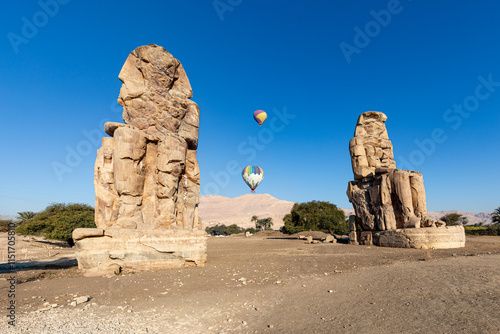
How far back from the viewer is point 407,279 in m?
5.05

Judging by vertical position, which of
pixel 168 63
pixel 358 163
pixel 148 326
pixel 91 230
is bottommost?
pixel 148 326

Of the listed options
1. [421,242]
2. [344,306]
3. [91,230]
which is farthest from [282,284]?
[421,242]

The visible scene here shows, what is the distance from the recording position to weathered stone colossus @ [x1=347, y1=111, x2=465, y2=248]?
12.3 meters

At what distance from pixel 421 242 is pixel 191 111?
10105 millimetres

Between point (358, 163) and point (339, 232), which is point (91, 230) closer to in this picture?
point (358, 163)

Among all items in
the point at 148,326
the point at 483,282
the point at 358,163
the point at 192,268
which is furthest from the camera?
the point at 358,163

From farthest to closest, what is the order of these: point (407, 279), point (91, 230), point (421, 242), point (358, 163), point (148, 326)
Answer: point (358, 163), point (421, 242), point (91, 230), point (407, 279), point (148, 326)

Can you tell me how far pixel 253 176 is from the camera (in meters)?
40.2

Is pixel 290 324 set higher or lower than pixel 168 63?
lower

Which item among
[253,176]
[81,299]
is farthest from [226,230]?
[81,299]

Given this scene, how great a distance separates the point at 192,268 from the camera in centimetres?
727

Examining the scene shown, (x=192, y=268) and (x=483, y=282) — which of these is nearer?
(x=483, y=282)

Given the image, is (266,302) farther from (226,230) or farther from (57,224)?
(226,230)

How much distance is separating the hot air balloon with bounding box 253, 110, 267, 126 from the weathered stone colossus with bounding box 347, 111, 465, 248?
18853 mm
